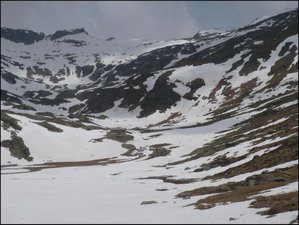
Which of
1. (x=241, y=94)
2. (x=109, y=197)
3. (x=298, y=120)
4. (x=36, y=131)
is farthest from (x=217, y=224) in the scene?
(x=241, y=94)

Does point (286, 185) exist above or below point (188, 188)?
below

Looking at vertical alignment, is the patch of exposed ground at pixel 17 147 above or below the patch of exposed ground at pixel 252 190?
above

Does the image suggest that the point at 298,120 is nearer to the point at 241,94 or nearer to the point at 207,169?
the point at 207,169

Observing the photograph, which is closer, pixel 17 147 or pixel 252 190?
pixel 252 190

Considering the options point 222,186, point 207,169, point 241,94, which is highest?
point 241,94

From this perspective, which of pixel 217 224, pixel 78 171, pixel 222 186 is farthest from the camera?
pixel 78 171

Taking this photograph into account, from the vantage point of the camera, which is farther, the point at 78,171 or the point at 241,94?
the point at 241,94

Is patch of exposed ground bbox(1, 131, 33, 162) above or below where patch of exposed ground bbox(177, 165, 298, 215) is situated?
above

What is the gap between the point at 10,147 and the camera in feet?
384

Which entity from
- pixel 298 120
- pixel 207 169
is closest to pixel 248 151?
pixel 207 169

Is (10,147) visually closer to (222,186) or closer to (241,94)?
(222,186)

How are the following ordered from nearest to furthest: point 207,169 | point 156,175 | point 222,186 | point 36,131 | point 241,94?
point 222,186 → point 207,169 → point 156,175 → point 36,131 → point 241,94

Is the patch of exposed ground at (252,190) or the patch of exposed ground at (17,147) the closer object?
the patch of exposed ground at (252,190)

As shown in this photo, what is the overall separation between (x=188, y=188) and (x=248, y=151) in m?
19.7
